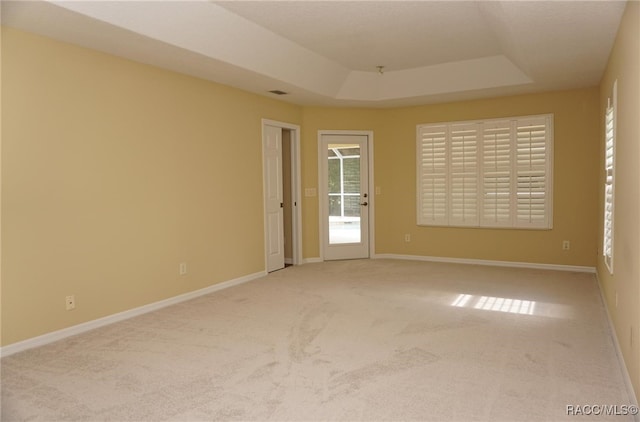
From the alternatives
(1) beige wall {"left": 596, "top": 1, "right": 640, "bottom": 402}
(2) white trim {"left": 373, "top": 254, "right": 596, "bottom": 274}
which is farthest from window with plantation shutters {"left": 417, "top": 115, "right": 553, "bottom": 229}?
(1) beige wall {"left": 596, "top": 1, "right": 640, "bottom": 402}

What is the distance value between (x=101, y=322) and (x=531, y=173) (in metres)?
5.49

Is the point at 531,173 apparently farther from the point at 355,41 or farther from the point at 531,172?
the point at 355,41

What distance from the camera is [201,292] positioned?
5.21 metres

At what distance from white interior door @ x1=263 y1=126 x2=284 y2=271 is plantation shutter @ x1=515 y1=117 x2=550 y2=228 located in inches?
130

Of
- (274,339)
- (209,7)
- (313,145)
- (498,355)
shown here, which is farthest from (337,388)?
(313,145)

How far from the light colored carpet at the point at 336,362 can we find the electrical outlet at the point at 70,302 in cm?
27

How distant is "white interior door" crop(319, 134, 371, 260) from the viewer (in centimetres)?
725

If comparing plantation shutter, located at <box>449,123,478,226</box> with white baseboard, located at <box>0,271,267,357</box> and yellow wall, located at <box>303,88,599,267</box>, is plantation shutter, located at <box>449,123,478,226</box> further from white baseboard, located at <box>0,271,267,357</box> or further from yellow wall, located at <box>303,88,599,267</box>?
white baseboard, located at <box>0,271,267,357</box>

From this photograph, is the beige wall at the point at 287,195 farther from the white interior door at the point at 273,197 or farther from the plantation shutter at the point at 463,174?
the plantation shutter at the point at 463,174

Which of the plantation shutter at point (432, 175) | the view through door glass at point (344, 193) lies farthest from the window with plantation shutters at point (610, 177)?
the view through door glass at point (344, 193)

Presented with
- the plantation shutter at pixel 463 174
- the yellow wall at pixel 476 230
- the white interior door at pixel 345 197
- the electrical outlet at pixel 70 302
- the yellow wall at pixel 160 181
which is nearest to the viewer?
the yellow wall at pixel 160 181

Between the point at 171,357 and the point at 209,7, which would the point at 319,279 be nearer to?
the point at 171,357

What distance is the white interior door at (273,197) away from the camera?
6359 mm

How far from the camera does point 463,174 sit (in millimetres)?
6820
